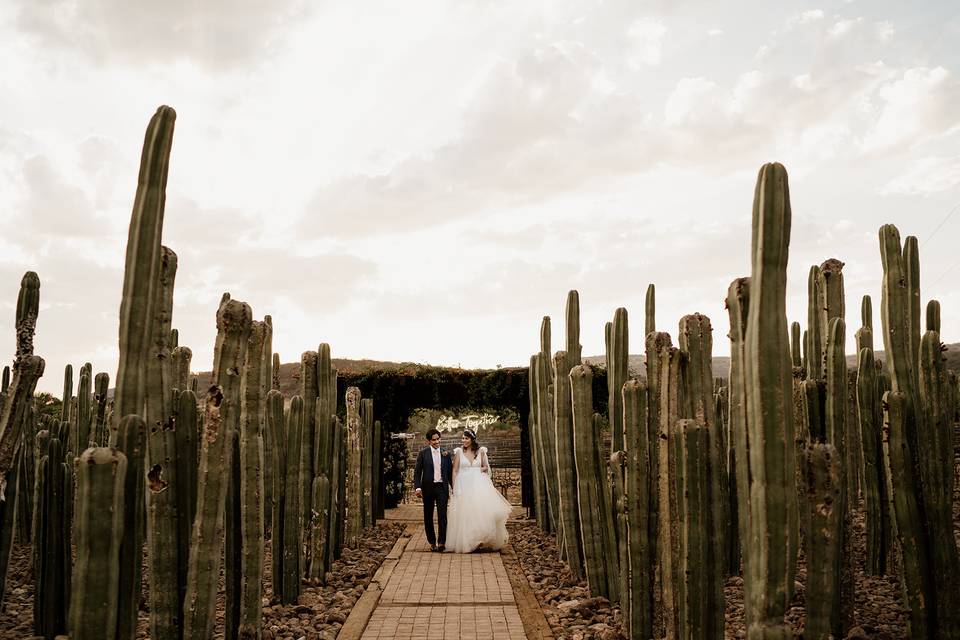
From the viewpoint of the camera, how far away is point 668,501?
429cm

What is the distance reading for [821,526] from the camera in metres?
2.99

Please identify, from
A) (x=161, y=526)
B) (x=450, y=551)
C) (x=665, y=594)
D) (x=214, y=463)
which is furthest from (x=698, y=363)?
(x=450, y=551)

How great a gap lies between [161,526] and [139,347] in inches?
37.7

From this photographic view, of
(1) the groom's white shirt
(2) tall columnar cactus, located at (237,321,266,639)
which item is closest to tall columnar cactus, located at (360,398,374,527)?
(1) the groom's white shirt

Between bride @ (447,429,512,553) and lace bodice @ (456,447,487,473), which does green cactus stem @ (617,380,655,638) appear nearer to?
bride @ (447,429,512,553)

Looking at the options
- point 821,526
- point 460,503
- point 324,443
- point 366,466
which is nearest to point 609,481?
point 324,443

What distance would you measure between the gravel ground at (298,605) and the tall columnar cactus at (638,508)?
2110 millimetres

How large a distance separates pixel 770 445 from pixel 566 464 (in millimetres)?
3907

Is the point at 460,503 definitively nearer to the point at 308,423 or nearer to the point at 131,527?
the point at 308,423

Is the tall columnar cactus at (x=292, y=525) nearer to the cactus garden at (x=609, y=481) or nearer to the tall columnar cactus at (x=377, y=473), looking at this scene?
the cactus garden at (x=609, y=481)

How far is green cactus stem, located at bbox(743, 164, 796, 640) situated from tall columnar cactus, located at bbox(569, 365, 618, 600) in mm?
3109

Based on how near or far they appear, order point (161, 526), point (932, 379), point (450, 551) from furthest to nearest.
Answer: point (450, 551)
point (932, 379)
point (161, 526)

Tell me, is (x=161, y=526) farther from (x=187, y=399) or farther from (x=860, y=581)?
(x=860, y=581)

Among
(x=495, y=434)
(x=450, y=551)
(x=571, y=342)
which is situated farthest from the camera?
(x=495, y=434)
